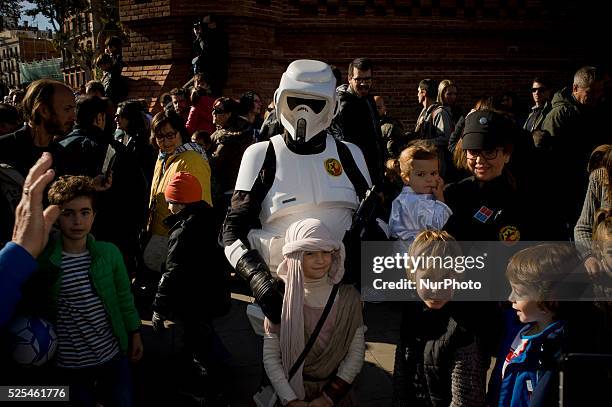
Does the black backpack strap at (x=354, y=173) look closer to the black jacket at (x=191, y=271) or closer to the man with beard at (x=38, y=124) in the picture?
the black jacket at (x=191, y=271)

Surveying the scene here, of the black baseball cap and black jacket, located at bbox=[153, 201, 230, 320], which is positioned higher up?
the black baseball cap

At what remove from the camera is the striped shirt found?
257cm

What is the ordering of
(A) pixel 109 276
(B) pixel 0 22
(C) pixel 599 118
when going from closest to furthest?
1. (A) pixel 109 276
2. (C) pixel 599 118
3. (B) pixel 0 22

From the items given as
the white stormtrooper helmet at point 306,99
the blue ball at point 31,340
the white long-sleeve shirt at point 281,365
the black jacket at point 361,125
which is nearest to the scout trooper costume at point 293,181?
the white stormtrooper helmet at point 306,99

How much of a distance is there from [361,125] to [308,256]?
111 inches

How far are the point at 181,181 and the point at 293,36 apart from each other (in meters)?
6.16

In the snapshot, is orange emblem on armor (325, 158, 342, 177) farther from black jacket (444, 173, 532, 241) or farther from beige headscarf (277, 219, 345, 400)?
black jacket (444, 173, 532, 241)

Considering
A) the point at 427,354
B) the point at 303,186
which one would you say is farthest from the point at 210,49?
the point at 427,354

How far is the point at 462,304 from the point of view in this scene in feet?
7.91

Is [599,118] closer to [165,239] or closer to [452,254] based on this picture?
[452,254]

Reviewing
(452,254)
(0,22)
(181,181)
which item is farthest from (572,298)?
(0,22)

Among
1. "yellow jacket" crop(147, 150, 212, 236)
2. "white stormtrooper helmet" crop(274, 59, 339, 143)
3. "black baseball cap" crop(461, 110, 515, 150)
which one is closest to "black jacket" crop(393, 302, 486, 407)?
"black baseball cap" crop(461, 110, 515, 150)

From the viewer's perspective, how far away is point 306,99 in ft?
9.58

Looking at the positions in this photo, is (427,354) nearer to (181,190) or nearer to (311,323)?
(311,323)
